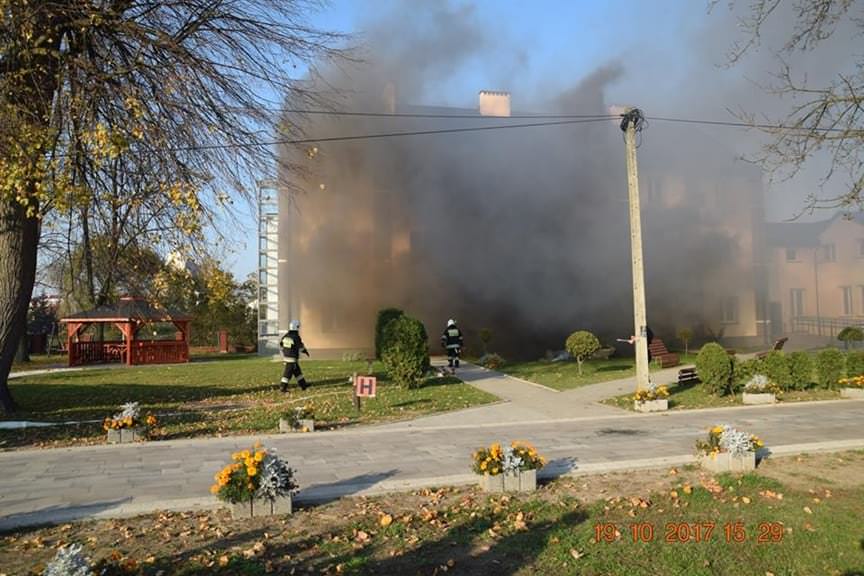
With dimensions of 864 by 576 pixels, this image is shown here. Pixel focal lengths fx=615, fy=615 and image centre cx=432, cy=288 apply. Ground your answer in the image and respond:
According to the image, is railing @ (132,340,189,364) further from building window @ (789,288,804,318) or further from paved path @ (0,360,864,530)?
building window @ (789,288,804,318)

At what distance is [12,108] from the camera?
19.2ft

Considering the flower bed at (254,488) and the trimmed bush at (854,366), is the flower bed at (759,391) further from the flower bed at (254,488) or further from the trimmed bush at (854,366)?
the flower bed at (254,488)

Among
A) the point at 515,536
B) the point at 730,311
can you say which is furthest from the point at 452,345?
the point at 730,311

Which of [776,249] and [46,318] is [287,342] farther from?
[46,318]

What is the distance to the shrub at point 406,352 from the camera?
34.8ft

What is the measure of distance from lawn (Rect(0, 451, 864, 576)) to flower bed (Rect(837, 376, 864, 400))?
5687 millimetres

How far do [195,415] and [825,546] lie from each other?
23.7 feet

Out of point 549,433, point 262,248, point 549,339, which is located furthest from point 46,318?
point 549,433

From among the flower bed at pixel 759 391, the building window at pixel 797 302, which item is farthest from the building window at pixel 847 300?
the flower bed at pixel 759 391

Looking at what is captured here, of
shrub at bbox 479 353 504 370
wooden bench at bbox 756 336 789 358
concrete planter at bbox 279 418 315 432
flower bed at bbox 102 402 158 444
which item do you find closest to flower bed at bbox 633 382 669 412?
wooden bench at bbox 756 336 789 358

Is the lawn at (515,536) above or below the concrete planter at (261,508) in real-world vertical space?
below

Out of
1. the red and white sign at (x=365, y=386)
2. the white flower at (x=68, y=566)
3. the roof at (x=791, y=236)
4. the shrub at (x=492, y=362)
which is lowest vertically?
the shrub at (x=492, y=362)

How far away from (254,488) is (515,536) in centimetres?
156

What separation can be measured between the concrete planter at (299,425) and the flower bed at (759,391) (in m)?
5.97
